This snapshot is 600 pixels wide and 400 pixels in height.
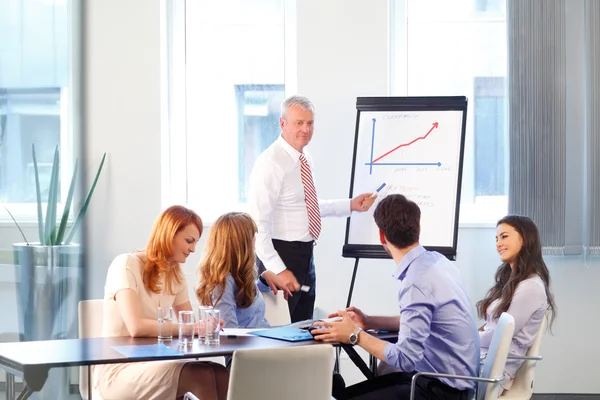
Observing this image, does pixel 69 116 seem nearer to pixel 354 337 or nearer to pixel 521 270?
pixel 354 337

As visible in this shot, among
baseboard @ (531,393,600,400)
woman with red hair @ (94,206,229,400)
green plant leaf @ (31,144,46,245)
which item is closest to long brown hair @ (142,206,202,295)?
woman with red hair @ (94,206,229,400)

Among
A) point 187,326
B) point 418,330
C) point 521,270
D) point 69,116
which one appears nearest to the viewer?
point 69,116

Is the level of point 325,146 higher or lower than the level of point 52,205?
higher

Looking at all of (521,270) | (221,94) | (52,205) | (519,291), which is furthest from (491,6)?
(52,205)

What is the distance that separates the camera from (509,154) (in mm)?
4992

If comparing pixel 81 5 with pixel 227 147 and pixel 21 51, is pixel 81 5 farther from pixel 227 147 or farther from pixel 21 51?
pixel 227 147

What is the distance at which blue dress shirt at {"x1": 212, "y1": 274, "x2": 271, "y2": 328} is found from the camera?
125 inches

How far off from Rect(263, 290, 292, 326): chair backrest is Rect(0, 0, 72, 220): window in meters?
2.24

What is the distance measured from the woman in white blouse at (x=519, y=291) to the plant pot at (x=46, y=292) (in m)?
2.16

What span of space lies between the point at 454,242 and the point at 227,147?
5.85ft

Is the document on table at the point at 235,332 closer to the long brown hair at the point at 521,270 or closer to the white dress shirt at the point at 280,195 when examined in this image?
the white dress shirt at the point at 280,195

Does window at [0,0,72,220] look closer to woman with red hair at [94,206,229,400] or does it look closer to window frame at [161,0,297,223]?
woman with red hair at [94,206,229,400]

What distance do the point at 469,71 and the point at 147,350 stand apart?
3.33 meters

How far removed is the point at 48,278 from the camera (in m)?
1.69
